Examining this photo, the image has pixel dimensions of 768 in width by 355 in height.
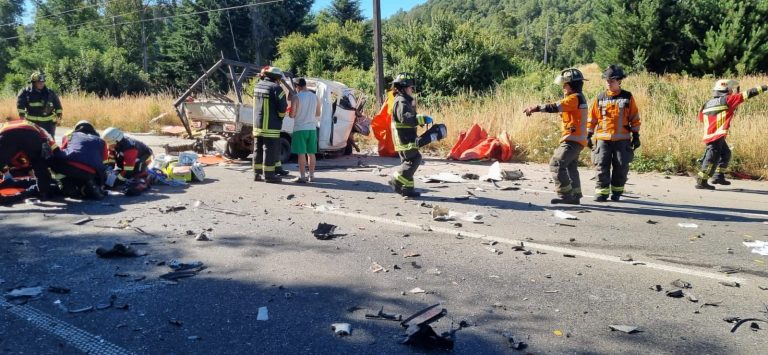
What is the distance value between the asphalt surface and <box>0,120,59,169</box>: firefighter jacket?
0.62 meters

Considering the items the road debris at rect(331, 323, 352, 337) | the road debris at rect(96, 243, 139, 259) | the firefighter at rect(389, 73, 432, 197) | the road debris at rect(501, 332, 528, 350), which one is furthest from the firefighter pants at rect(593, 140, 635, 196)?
the road debris at rect(96, 243, 139, 259)

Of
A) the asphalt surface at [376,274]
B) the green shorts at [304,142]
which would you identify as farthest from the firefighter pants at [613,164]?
the green shorts at [304,142]

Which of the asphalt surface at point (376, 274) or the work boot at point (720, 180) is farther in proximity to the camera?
the work boot at point (720, 180)

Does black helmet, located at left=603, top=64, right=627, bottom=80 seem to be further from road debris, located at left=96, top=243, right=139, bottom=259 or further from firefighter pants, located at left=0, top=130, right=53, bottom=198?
firefighter pants, located at left=0, top=130, right=53, bottom=198

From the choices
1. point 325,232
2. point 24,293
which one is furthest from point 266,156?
point 24,293

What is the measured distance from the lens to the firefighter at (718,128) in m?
8.04

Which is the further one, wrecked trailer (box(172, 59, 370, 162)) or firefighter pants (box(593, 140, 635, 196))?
wrecked trailer (box(172, 59, 370, 162))

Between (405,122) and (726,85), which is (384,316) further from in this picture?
(726,85)

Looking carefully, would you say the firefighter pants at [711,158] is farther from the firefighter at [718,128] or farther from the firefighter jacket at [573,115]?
the firefighter jacket at [573,115]

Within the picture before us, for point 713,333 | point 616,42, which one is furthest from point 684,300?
point 616,42

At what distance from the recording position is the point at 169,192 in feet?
24.5

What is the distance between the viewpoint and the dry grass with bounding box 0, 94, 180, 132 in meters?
18.6

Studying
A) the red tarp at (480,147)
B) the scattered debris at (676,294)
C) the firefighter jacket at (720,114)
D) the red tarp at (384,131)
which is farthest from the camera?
the red tarp at (384,131)

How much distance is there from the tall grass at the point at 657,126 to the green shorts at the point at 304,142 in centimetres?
491
